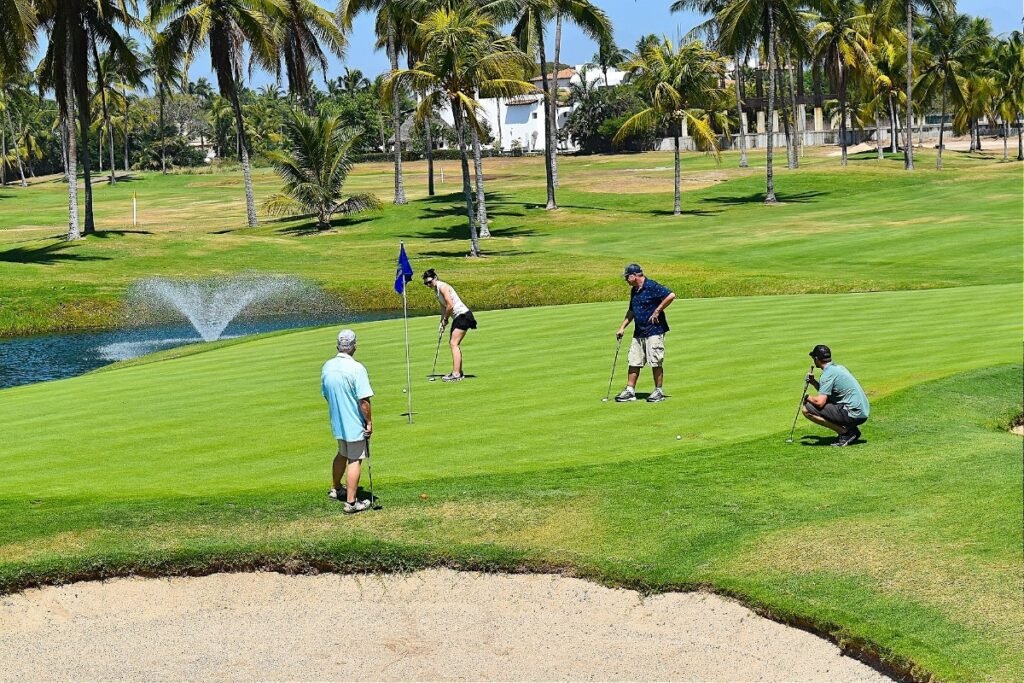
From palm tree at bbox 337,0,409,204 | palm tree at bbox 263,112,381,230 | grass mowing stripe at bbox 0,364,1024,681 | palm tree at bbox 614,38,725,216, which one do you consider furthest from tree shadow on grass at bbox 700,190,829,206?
grass mowing stripe at bbox 0,364,1024,681

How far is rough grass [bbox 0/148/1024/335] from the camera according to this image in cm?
4269

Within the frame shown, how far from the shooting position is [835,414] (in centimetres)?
1573

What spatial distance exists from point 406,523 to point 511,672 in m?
3.24

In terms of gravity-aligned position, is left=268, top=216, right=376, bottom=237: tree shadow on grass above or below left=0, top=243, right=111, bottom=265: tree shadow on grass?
above

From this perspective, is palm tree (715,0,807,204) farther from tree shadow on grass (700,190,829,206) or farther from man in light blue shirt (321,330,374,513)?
man in light blue shirt (321,330,374,513)

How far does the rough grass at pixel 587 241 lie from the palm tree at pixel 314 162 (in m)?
1.76

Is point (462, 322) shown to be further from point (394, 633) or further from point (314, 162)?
point (314, 162)

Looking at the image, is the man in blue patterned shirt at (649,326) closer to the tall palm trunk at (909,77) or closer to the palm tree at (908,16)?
the tall palm trunk at (909,77)

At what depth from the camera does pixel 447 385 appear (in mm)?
20375

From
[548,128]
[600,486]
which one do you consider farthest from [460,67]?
[600,486]

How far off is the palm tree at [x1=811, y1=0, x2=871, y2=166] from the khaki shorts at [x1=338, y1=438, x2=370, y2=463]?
74.0 meters

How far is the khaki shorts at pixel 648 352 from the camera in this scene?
18344 millimetres

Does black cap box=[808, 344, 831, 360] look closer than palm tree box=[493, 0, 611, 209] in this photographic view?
Yes

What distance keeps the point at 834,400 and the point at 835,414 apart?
0.17m
